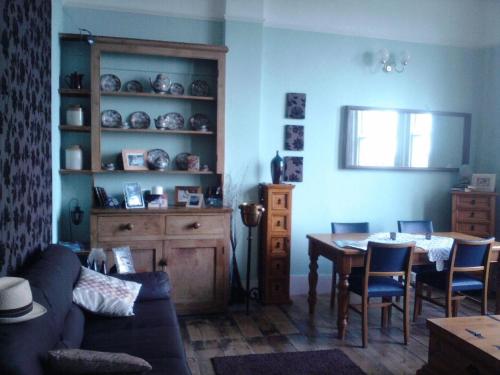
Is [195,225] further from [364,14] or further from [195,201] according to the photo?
[364,14]

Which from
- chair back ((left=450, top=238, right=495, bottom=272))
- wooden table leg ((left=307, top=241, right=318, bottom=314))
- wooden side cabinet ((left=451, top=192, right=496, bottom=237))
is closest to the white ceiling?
wooden side cabinet ((left=451, top=192, right=496, bottom=237))

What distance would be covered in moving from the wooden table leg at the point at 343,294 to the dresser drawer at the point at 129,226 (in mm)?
1485

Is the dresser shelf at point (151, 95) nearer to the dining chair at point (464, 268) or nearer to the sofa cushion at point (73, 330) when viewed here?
the sofa cushion at point (73, 330)

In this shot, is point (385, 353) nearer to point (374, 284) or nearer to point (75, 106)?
point (374, 284)

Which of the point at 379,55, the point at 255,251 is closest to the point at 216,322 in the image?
the point at 255,251

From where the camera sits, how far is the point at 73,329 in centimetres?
209

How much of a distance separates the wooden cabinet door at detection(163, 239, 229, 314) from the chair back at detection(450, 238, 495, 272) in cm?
183

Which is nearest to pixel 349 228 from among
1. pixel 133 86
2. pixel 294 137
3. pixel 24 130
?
pixel 294 137

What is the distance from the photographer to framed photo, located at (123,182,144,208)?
376 cm

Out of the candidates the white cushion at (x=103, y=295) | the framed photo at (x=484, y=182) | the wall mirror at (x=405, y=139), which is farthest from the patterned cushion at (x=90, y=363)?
the framed photo at (x=484, y=182)

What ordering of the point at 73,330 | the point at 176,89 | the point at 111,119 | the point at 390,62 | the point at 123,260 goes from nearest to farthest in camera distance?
the point at 73,330 < the point at 123,260 < the point at 111,119 < the point at 176,89 < the point at 390,62

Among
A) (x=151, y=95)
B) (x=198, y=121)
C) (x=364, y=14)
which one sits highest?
→ (x=364, y=14)

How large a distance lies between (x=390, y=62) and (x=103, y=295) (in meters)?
3.68

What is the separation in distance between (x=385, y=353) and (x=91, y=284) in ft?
6.80
